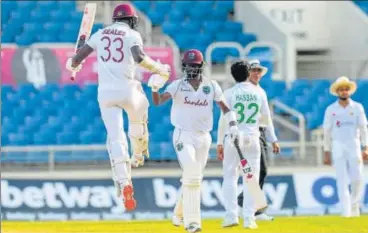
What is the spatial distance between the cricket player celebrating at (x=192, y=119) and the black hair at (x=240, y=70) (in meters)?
1.11

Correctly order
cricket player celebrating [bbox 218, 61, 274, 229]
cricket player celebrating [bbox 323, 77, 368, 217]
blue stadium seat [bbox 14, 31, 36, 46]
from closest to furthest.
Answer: cricket player celebrating [bbox 218, 61, 274, 229] → cricket player celebrating [bbox 323, 77, 368, 217] → blue stadium seat [bbox 14, 31, 36, 46]

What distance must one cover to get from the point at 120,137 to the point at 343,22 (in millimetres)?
15185

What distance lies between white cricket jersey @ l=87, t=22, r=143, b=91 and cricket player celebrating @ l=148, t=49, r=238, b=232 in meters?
0.42

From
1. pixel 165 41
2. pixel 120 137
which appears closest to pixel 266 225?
pixel 120 137

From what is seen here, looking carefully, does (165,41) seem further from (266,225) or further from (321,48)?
(266,225)

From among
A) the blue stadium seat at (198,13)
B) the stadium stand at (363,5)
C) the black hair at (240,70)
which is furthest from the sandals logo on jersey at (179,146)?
the stadium stand at (363,5)

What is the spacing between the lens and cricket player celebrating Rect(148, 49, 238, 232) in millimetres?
12250

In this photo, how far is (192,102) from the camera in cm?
1241

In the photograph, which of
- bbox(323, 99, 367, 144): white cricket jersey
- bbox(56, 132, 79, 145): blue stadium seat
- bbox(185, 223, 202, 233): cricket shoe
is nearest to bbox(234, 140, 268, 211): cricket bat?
bbox(185, 223, 202, 233): cricket shoe

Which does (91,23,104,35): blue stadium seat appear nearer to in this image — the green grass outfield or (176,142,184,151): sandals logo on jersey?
the green grass outfield

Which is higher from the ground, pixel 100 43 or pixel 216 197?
pixel 100 43

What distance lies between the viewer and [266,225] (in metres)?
14.3

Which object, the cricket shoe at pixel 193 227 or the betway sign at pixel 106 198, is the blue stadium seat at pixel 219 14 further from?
the cricket shoe at pixel 193 227

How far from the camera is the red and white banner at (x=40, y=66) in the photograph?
23016 millimetres
